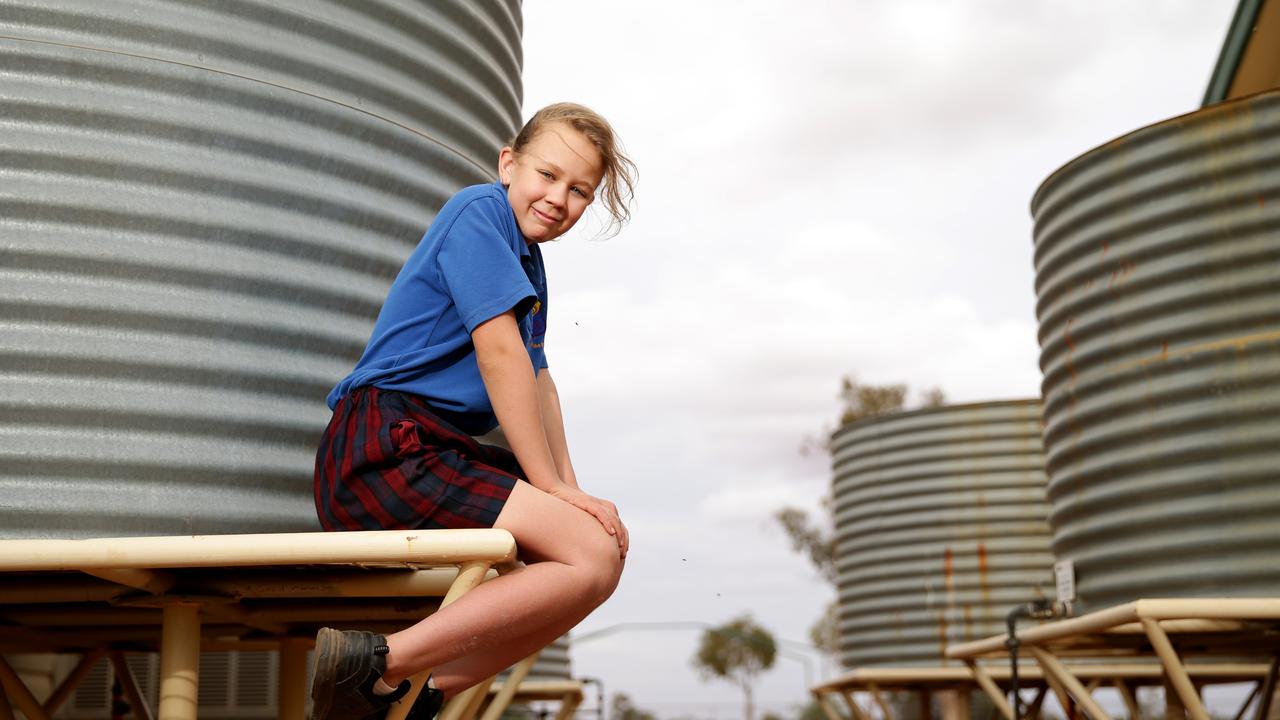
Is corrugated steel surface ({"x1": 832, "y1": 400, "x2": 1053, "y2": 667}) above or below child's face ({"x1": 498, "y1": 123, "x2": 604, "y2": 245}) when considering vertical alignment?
below

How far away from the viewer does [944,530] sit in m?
10.1

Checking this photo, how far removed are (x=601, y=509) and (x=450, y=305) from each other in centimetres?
60

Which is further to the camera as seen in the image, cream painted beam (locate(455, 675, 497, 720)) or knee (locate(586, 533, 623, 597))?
cream painted beam (locate(455, 675, 497, 720))

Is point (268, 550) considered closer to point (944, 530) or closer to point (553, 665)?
point (553, 665)

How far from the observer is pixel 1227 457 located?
468 centimetres

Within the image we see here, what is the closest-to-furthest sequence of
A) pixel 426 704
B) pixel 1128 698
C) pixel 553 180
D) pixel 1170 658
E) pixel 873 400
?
pixel 426 704, pixel 553 180, pixel 1170 658, pixel 1128 698, pixel 873 400

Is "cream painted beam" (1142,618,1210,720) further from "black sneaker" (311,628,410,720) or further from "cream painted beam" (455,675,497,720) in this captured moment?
"black sneaker" (311,628,410,720)

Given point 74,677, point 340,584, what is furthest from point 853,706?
point 340,584

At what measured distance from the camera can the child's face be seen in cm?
291

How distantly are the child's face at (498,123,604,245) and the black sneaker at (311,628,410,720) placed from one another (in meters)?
1.06

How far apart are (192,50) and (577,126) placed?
0.96 meters

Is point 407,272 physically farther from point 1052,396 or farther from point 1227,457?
point 1052,396

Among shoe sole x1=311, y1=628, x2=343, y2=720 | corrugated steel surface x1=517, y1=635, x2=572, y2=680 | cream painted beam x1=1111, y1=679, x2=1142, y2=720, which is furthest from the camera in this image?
corrugated steel surface x1=517, y1=635, x2=572, y2=680

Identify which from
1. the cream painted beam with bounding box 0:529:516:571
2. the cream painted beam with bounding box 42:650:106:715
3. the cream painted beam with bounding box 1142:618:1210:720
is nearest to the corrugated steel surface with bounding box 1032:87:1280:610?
the cream painted beam with bounding box 1142:618:1210:720
